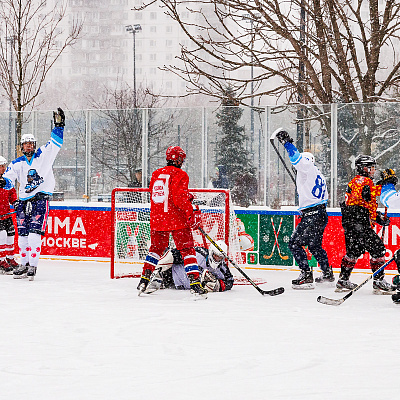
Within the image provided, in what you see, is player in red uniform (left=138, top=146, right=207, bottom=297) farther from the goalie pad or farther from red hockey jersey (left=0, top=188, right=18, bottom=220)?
red hockey jersey (left=0, top=188, right=18, bottom=220)

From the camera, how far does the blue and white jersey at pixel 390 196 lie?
677cm

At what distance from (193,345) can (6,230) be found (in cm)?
448

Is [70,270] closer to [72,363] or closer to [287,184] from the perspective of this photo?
[287,184]

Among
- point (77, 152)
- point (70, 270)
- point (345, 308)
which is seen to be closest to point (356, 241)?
point (345, 308)

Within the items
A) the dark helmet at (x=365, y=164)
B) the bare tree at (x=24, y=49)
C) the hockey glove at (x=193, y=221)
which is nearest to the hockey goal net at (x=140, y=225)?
the hockey glove at (x=193, y=221)

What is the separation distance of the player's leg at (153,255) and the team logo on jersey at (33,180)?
168cm

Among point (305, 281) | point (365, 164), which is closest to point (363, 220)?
point (365, 164)

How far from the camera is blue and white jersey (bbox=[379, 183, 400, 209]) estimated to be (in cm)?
677

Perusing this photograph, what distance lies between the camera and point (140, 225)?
8766 mm

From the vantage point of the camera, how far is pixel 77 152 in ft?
Answer: 35.6

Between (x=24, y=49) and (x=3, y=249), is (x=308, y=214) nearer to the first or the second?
(x=3, y=249)

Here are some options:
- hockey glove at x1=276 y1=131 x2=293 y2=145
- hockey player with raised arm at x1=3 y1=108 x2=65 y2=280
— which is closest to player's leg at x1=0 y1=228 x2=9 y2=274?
hockey player with raised arm at x1=3 y1=108 x2=65 y2=280

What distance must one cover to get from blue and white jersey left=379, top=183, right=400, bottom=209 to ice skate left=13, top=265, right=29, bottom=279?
3914mm

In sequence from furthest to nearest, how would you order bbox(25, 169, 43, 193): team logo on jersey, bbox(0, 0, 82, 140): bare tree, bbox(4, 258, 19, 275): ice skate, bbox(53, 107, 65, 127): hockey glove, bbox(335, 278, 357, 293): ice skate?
bbox(0, 0, 82, 140): bare tree
bbox(4, 258, 19, 275): ice skate
bbox(25, 169, 43, 193): team logo on jersey
bbox(53, 107, 65, 127): hockey glove
bbox(335, 278, 357, 293): ice skate
